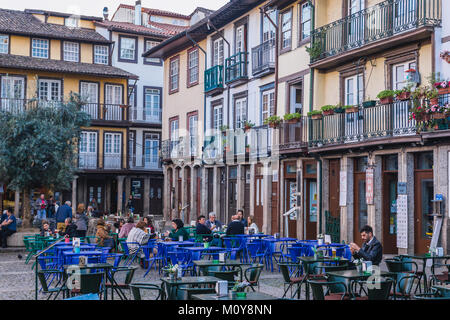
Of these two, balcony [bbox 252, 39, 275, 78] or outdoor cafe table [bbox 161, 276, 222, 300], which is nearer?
outdoor cafe table [bbox 161, 276, 222, 300]

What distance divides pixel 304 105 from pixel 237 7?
21.6 ft

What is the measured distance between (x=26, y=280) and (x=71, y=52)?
28720 millimetres

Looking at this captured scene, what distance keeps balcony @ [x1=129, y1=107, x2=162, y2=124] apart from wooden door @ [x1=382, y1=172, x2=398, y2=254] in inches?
1080

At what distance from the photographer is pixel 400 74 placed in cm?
1944

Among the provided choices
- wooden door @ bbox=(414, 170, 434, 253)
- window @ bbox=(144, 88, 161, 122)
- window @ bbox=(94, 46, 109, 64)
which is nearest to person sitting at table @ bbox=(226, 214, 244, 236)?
wooden door @ bbox=(414, 170, 434, 253)

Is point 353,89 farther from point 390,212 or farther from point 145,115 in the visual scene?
point 145,115

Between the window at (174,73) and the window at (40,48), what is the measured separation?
29.6 ft

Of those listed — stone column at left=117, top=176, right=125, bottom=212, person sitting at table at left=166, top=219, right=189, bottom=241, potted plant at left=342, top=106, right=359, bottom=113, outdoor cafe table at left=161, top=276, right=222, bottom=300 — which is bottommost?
outdoor cafe table at left=161, top=276, right=222, bottom=300

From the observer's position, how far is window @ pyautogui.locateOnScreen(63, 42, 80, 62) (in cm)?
4156

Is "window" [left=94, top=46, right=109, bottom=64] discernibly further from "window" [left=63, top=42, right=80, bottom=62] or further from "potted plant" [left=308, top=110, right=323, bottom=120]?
"potted plant" [left=308, top=110, right=323, bottom=120]

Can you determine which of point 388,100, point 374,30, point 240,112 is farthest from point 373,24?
point 240,112
